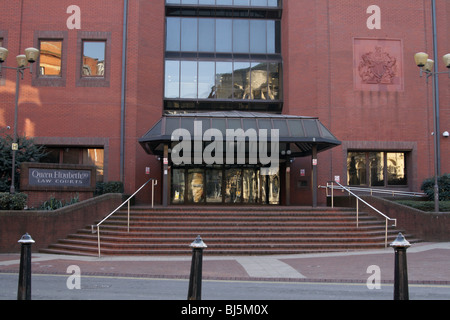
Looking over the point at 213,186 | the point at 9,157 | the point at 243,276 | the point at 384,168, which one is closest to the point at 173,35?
the point at 213,186

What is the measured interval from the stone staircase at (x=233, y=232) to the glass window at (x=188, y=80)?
9.82m

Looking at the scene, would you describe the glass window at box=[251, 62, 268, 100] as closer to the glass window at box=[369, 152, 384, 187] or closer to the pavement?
the glass window at box=[369, 152, 384, 187]

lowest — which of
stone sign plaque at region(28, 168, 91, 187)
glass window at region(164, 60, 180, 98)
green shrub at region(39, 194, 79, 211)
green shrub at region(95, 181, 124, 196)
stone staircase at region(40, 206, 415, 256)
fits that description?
stone staircase at region(40, 206, 415, 256)

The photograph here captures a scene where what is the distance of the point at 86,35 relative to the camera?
903 inches

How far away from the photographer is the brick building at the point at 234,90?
74.0 ft

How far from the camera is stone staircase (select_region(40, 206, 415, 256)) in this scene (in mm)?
14578

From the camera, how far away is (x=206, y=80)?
25.2 meters

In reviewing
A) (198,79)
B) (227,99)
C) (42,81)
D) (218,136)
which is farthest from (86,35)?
(218,136)

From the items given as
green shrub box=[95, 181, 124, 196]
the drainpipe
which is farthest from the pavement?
the drainpipe

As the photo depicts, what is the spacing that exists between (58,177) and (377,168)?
53.7 ft

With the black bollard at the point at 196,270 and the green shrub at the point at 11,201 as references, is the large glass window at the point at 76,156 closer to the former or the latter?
the green shrub at the point at 11,201

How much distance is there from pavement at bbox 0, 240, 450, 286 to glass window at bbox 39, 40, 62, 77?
459 inches

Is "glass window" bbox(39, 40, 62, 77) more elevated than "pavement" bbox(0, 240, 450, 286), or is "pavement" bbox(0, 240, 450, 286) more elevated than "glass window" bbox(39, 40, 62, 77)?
"glass window" bbox(39, 40, 62, 77)
